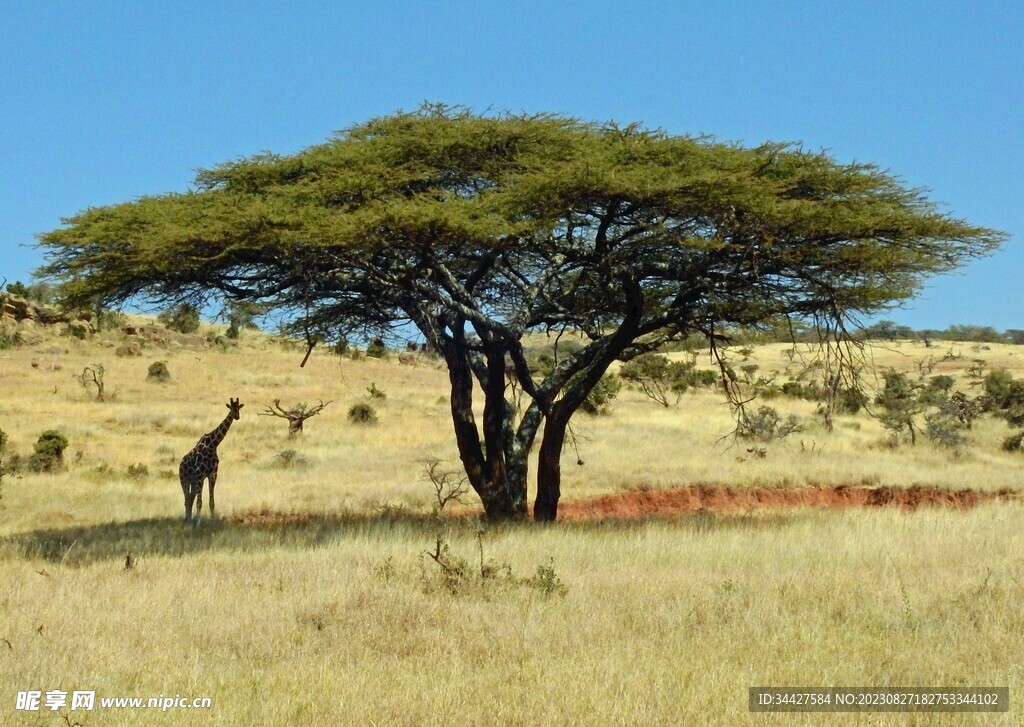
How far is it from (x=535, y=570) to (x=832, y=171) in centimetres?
721

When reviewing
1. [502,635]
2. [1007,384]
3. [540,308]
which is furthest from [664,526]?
[1007,384]

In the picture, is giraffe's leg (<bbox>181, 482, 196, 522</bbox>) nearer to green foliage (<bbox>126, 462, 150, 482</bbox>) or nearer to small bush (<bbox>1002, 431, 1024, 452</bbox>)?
green foliage (<bbox>126, 462, 150, 482</bbox>)

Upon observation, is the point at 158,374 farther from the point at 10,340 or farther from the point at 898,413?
the point at 898,413

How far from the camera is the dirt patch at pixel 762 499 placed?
20453 millimetres

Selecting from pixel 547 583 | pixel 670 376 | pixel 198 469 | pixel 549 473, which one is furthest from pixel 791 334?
pixel 670 376

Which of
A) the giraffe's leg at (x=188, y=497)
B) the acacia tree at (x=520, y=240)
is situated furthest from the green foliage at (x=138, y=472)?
the acacia tree at (x=520, y=240)

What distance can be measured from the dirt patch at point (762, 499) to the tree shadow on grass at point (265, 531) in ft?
7.04

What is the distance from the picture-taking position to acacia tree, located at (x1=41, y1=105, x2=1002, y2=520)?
1348 cm

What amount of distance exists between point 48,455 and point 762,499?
614 inches

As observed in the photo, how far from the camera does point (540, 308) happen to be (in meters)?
16.0

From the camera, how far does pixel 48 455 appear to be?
23828 millimetres

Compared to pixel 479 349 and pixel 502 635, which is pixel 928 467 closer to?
pixel 479 349

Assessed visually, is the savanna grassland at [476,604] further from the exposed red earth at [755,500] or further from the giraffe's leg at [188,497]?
the exposed red earth at [755,500]

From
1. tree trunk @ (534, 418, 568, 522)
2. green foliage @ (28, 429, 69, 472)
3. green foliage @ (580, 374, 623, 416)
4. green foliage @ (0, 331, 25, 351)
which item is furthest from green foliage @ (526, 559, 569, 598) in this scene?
green foliage @ (0, 331, 25, 351)
